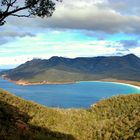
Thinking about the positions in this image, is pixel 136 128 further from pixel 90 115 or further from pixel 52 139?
pixel 90 115

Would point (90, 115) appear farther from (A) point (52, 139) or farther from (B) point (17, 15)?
(B) point (17, 15)

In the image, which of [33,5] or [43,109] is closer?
[33,5]

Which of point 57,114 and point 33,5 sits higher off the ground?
point 33,5

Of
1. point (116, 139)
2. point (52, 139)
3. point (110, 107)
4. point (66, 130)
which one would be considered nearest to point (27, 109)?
point (66, 130)

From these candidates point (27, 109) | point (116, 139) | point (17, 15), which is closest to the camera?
point (17, 15)

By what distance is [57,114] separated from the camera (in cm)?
3297

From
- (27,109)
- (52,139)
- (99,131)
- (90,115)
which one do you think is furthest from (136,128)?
(90,115)

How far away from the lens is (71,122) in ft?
99.2

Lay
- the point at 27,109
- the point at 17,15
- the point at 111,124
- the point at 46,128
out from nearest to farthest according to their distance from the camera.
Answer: the point at 17,15 → the point at 111,124 → the point at 46,128 → the point at 27,109

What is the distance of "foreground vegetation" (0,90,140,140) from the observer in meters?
19.6

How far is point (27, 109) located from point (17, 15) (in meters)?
14.7

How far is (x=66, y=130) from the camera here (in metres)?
26.8

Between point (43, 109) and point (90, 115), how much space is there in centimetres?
477

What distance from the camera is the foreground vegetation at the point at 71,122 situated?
64.4 ft
